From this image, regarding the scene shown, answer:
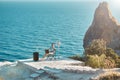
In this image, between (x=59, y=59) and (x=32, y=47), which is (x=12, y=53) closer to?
(x=32, y=47)

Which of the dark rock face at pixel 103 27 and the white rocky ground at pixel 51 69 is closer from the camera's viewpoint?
the white rocky ground at pixel 51 69

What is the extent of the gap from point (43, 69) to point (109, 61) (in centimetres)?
591

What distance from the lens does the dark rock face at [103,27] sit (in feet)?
209

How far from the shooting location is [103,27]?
219 feet

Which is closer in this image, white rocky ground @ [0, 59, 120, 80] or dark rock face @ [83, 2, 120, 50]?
white rocky ground @ [0, 59, 120, 80]

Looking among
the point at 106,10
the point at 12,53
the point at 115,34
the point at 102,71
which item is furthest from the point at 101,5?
the point at 102,71

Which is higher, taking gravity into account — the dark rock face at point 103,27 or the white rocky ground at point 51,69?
the dark rock face at point 103,27

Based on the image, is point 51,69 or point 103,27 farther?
point 103,27

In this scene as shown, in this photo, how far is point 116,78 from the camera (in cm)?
2142

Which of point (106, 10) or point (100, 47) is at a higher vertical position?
point (106, 10)

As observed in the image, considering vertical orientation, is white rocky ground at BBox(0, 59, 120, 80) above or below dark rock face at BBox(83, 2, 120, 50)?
below

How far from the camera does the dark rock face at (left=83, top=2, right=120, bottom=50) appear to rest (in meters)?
63.8

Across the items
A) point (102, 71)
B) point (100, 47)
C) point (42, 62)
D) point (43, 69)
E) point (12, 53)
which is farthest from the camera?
point (12, 53)

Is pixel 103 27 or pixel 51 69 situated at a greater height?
pixel 103 27
